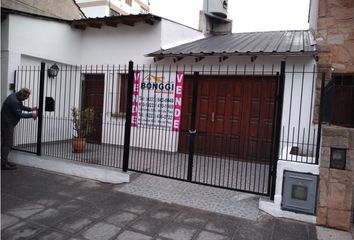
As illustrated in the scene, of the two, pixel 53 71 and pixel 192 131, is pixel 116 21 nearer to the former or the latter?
pixel 53 71

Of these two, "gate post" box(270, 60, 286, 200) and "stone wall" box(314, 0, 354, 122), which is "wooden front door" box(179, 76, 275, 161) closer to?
"stone wall" box(314, 0, 354, 122)

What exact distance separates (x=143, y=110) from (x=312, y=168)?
3566mm

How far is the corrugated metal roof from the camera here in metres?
7.21

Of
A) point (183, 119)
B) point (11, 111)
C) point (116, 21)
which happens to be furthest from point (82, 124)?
point (116, 21)

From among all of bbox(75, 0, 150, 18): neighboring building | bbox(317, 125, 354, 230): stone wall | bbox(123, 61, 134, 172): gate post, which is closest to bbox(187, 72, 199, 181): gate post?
bbox(123, 61, 134, 172): gate post

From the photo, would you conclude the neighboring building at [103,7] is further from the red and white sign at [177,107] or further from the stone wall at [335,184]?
the stone wall at [335,184]

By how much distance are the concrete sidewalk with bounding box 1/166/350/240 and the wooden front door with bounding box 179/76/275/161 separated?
10.2 feet

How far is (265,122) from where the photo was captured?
8.01 meters

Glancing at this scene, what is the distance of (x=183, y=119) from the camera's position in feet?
29.7

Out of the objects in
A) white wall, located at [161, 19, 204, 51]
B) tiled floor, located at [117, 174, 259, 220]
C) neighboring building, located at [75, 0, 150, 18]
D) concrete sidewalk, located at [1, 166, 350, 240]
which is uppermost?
neighboring building, located at [75, 0, 150, 18]

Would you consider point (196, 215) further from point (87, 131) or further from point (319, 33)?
point (319, 33)

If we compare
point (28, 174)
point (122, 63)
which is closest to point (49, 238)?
point (28, 174)

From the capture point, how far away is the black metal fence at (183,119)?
6531 millimetres

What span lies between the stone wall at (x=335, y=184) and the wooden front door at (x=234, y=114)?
3033 mm
